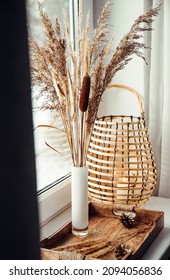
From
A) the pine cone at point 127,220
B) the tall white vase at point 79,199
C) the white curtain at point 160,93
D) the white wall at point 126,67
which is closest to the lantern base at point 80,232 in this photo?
the tall white vase at point 79,199

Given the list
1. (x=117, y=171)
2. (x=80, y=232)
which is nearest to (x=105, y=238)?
(x=80, y=232)

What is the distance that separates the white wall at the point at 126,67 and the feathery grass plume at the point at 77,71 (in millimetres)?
378

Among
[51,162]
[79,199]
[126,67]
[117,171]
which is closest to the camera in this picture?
[79,199]

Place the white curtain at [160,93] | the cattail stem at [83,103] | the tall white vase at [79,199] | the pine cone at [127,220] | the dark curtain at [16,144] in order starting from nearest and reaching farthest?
the dark curtain at [16,144] → the cattail stem at [83,103] → the tall white vase at [79,199] → the pine cone at [127,220] → the white curtain at [160,93]

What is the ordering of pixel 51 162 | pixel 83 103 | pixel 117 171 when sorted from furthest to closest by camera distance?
pixel 51 162 < pixel 117 171 < pixel 83 103

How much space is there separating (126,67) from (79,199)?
548 millimetres

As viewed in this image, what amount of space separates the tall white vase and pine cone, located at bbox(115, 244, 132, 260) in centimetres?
13

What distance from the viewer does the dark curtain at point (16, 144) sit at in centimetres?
50

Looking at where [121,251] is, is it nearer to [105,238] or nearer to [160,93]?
[105,238]

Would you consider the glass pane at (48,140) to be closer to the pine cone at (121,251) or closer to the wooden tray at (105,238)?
the wooden tray at (105,238)

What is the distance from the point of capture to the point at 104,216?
1.29 m

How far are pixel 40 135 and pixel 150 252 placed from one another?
1.48ft

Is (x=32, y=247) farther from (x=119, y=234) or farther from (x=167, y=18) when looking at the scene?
(x=167, y=18)

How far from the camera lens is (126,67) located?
1.47 metres
